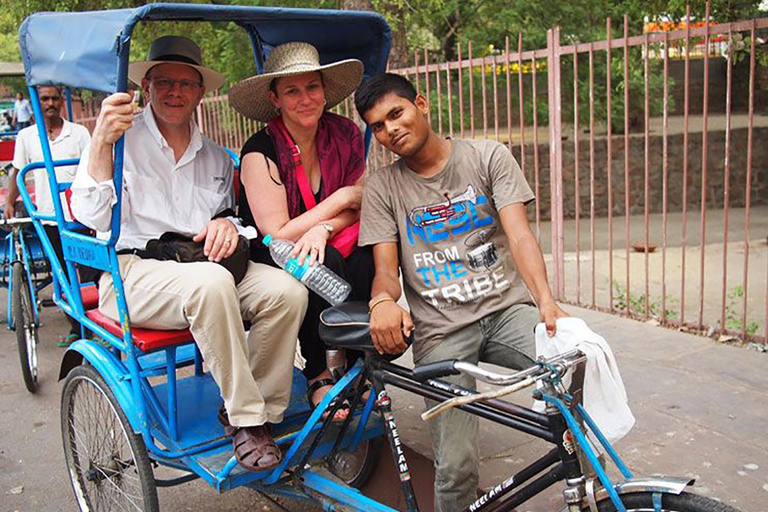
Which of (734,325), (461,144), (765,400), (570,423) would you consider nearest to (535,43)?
(734,325)

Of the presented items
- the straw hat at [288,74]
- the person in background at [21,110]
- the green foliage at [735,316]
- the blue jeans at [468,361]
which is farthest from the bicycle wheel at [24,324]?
the person in background at [21,110]

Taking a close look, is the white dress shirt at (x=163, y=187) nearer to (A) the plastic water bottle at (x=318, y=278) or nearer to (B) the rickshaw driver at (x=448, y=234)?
(A) the plastic water bottle at (x=318, y=278)

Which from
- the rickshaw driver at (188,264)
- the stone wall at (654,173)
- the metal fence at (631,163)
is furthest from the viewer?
the stone wall at (654,173)

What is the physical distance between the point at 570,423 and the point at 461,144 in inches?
50.4

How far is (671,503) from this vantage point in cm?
194

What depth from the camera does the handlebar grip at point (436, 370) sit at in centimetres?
237

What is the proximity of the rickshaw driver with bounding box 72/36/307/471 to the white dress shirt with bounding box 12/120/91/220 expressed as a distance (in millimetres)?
2919

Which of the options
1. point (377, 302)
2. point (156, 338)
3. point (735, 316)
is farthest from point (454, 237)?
point (735, 316)

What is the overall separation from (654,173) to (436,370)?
1036 centimetres

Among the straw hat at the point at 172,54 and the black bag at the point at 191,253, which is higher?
the straw hat at the point at 172,54

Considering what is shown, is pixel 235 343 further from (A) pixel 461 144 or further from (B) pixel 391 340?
(A) pixel 461 144

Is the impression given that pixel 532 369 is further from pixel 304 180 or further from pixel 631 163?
pixel 631 163

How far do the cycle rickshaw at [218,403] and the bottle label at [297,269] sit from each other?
26cm

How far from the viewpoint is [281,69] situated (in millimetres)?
3217
